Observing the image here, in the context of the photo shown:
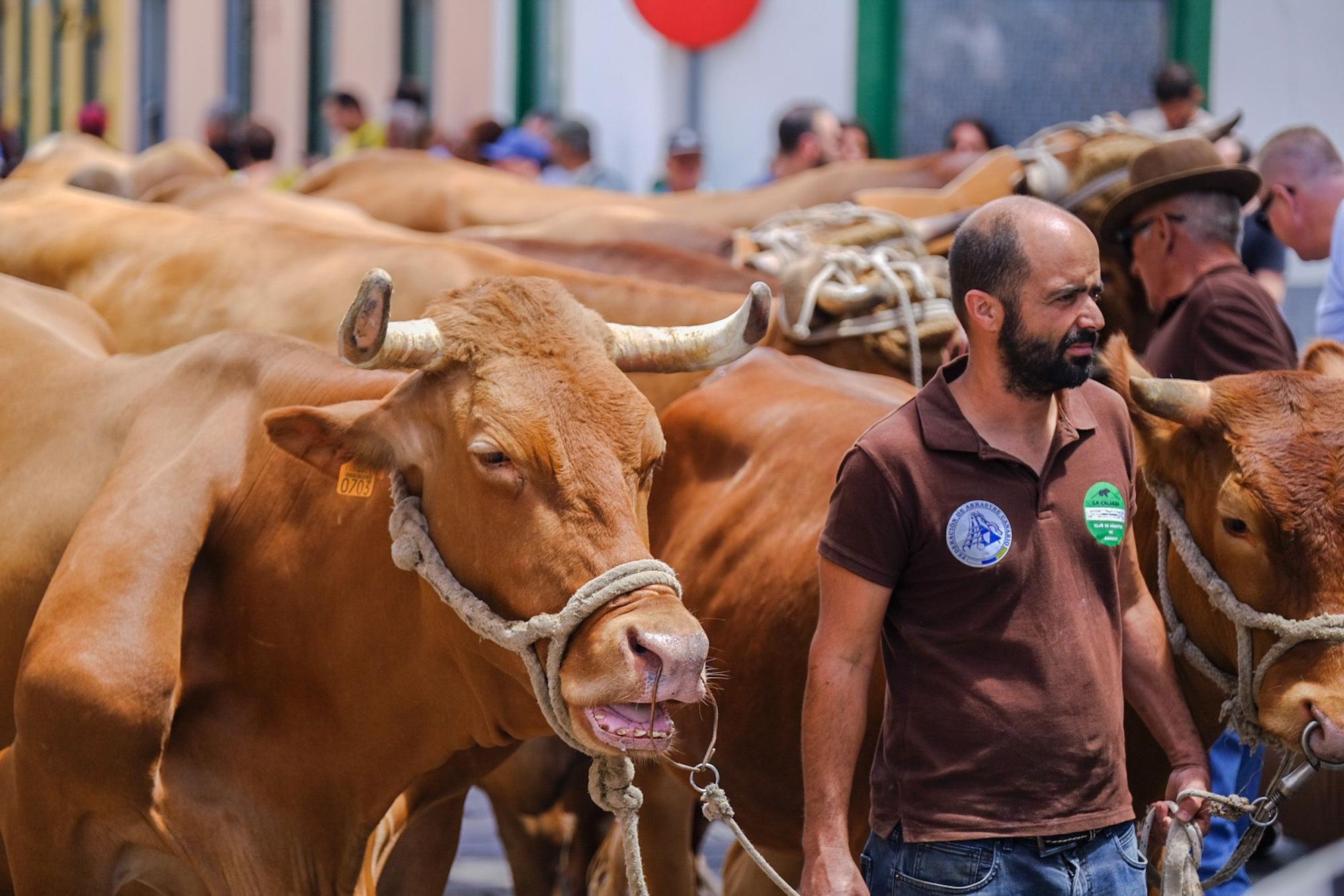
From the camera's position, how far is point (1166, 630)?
155 inches

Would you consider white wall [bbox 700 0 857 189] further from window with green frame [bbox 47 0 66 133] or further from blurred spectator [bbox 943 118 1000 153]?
window with green frame [bbox 47 0 66 133]

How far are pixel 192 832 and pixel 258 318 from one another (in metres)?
2.73

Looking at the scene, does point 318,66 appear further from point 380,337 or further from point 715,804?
point 715,804

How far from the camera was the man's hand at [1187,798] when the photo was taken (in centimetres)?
355

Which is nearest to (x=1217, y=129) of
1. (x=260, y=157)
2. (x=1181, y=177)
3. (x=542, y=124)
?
(x=1181, y=177)

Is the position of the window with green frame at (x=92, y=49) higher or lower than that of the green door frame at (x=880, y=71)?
lower

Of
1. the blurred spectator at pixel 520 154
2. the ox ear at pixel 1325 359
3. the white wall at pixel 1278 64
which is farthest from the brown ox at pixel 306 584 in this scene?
the blurred spectator at pixel 520 154

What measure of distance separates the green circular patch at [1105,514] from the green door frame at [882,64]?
892cm

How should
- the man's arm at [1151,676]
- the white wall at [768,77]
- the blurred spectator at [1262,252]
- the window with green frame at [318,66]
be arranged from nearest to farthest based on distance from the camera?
the man's arm at [1151,676]
the blurred spectator at [1262,252]
the white wall at [768,77]
the window with green frame at [318,66]

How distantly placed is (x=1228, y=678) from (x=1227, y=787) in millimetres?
858

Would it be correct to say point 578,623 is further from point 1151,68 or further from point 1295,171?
point 1151,68

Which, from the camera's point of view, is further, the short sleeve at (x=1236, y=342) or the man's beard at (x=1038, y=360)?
the short sleeve at (x=1236, y=342)

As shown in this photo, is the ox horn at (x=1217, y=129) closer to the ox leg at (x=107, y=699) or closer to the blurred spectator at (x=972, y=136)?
the blurred spectator at (x=972, y=136)

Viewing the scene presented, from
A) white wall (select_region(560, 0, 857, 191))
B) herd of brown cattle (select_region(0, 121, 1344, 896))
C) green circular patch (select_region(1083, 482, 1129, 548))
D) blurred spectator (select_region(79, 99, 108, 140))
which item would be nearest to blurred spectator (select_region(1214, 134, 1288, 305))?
herd of brown cattle (select_region(0, 121, 1344, 896))
